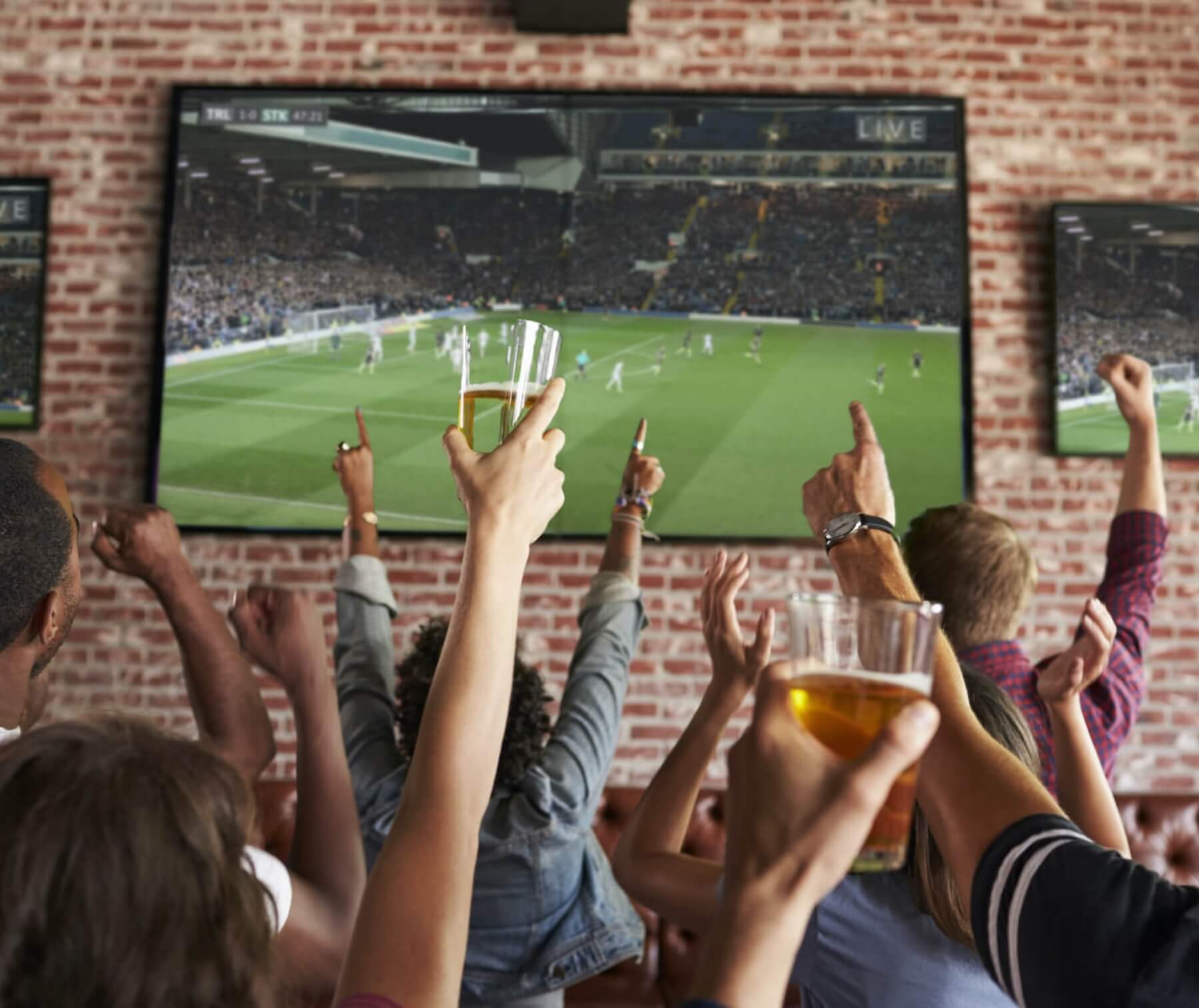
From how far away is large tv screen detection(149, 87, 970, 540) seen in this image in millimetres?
3566

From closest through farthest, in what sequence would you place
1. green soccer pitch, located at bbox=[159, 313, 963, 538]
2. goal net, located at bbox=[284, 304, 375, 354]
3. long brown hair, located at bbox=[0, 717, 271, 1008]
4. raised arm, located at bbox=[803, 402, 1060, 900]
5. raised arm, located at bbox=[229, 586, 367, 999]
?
1. long brown hair, located at bbox=[0, 717, 271, 1008]
2. raised arm, located at bbox=[803, 402, 1060, 900]
3. raised arm, located at bbox=[229, 586, 367, 999]
4. green soccer pitch, located at bbox=[159, 313, 963, 538]
5. goal net, located at bbox=[284, 304, 375, 354]

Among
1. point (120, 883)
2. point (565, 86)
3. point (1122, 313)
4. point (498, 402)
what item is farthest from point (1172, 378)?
point (120, 883)

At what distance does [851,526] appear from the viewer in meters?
1.16

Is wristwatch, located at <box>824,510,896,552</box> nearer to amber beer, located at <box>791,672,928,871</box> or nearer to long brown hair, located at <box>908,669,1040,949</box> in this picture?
long brown hair, located at <box>908,669,1040,949</box>

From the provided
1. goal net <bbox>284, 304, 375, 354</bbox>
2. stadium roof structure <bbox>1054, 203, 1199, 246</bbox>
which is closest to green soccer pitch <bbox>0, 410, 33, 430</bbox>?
goal net <bbox>284, 304, 375, 354</bbox>

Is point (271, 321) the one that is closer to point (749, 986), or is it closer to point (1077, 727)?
point (1077, 727)

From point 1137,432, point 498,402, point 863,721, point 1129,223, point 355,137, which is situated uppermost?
point 355,137

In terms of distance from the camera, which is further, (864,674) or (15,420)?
(15,420)

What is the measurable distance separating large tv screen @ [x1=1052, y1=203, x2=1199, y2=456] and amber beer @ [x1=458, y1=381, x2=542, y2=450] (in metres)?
2.91

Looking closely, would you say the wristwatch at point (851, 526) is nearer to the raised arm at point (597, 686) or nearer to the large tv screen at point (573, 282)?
the raised arm at point (597, 686)

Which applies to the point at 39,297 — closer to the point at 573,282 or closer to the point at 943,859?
the point at 573,282

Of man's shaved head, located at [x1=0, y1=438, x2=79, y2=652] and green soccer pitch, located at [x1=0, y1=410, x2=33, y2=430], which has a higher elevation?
green soccer pitch, located at [x1=0, y1=410, x2=33, y2=430]

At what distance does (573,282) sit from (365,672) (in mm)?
1927

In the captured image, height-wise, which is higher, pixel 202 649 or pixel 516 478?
pixel 516 478
